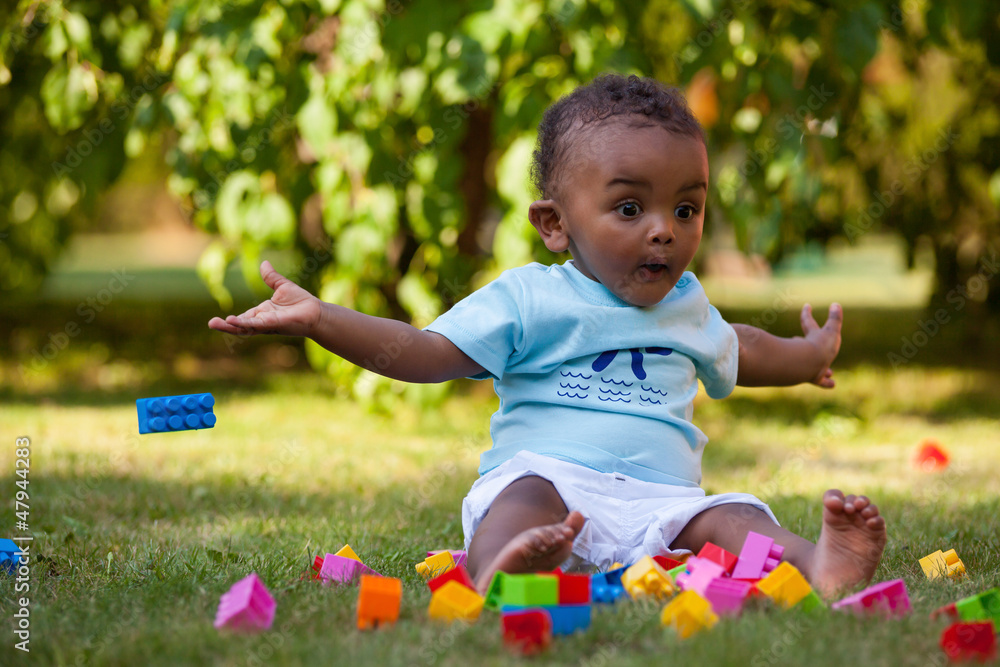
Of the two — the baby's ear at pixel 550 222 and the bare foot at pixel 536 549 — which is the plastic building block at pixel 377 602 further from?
the baby's ear at pixel 550 222

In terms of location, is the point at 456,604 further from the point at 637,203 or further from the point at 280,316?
the point at 637,203

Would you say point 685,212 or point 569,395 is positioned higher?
point 685,212

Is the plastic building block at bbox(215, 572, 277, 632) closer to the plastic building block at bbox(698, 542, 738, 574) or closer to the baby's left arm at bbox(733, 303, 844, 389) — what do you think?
the plastic building block at bbox(698, 542, 738, 574)

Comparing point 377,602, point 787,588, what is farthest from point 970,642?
point 377,602

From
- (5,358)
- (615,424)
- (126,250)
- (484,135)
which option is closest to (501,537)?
(615,424)

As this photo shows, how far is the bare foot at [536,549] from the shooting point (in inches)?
60.5

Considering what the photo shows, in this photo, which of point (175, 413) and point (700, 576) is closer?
point (700, 576)

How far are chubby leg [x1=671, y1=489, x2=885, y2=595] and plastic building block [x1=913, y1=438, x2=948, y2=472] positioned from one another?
5.40 feet

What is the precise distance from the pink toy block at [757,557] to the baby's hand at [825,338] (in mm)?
673

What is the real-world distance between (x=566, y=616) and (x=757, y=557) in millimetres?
461

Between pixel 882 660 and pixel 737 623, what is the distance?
21 cm

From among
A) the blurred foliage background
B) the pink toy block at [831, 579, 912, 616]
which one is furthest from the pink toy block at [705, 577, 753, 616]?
the blurred foliage background

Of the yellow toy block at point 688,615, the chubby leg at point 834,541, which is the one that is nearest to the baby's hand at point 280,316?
the yellow toy block at point 688,615

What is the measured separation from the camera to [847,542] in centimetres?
164
